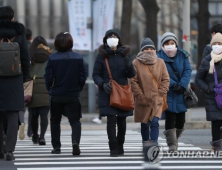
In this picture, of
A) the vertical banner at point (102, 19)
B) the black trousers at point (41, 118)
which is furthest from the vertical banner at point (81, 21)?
the black trousers at point (41, 118)

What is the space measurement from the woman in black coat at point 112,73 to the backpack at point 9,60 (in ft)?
3.72

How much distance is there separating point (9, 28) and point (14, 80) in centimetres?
72

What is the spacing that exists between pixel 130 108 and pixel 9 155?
182 centimetres

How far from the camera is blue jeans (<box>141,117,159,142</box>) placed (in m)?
11.7

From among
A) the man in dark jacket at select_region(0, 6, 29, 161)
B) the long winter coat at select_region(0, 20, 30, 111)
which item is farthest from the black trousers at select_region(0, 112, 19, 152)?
the long winter coat at select_region(0, 20, 30, 111)

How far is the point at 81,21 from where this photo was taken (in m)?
25.0

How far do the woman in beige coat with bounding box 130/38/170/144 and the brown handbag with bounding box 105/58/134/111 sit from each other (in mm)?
99

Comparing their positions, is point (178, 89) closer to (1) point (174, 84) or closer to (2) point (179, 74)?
(1) point (174, 84)

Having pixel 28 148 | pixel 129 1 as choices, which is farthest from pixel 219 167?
pixel 129 1

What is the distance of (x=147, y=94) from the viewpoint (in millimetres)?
11711

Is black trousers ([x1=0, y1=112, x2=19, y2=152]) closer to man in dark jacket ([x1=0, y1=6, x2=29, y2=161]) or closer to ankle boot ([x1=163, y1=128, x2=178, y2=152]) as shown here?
man in dark jacket ([x1=0, y1=6, x2=29, y2=161])

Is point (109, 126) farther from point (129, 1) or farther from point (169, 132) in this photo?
point (129, 1)

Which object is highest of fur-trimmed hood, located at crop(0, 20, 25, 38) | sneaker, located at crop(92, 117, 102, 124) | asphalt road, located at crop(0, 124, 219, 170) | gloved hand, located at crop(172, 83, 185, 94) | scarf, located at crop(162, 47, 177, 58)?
fur-trimmed hood, located at crop(0, 20, 25, 38)

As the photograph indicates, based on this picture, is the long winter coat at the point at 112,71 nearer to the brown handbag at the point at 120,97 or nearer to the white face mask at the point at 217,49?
the brown handbag at the point at 120,97
